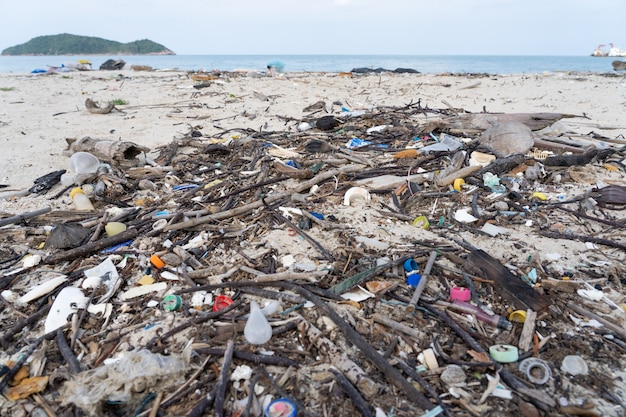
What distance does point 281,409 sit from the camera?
5.19 feet

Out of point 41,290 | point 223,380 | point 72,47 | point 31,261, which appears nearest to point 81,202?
point 31,261

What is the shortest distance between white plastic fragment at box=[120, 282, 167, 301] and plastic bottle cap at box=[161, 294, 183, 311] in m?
0.17

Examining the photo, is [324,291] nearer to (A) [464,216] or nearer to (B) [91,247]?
(A) [464,216]

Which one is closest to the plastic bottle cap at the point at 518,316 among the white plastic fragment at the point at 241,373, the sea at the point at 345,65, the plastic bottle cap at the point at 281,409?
the plastic bottle cap at the point at 281,409

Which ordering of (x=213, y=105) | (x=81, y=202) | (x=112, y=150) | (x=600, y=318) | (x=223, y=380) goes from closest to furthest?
(x=223, y=380)
(x=600, y=318)
(x=81, y=202)
(x=112, y=150)
(x=213, y=105)

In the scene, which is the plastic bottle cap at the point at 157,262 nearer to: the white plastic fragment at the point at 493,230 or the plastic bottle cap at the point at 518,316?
the plastic bottle cap at the point at 518,316

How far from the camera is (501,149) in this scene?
4711 mm

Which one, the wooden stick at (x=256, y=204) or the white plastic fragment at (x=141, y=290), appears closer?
the white plastic fragment at (x=141, y=290)

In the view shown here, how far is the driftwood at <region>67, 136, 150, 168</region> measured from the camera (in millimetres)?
4782

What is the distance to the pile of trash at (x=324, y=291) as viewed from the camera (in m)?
1.68

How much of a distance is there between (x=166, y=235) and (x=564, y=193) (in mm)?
4089

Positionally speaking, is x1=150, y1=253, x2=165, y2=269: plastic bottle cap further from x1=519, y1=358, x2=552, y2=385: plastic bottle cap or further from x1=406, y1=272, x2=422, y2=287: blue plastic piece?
x1=519, y1=358, x2=552, y2=385: plastic bottle cap

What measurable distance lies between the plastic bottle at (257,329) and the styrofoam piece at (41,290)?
61.8 inches

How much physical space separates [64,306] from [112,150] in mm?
3103
